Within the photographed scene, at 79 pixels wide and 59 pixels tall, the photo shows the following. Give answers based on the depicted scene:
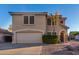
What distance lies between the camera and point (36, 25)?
15.3 m

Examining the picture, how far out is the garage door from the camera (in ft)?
50.2

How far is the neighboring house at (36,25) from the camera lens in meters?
15.2

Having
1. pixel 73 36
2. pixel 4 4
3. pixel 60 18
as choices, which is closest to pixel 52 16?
pixel 60 18

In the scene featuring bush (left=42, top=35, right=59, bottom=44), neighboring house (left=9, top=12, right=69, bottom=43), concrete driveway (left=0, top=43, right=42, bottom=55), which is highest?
neighboring house (left=9, top=12, right=69, bottom=43)

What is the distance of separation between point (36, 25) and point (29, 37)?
0.67 m

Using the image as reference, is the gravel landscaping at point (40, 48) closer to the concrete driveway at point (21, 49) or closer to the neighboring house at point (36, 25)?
the concrete driveway at point (21, 49)

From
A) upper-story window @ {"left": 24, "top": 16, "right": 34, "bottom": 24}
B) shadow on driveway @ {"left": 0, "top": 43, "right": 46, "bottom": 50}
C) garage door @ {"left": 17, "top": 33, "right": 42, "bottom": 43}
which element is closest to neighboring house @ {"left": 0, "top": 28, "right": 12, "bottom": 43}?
shadow on driveway @ {"left": 0, "top": 43, "right": 46, "bottom": 50}

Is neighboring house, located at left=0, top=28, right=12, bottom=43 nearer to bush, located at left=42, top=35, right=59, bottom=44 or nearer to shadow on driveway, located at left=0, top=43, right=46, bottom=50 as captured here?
shadow on driveway, located at left=0, top=43, right=46, bottom=50

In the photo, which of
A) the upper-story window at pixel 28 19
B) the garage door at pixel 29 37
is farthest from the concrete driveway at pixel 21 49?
the upper-story window at pixel 28 19

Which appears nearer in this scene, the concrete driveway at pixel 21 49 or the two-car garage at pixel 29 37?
the concrete driveway at pixel 21 49

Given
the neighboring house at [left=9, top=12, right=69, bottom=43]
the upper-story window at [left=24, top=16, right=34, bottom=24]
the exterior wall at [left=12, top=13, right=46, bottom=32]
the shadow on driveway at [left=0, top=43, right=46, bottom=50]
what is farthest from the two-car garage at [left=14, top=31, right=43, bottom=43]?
the upper-story window at [left=24, top=16, right=34, bottom=24]

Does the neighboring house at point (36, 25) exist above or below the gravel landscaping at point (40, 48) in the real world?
above

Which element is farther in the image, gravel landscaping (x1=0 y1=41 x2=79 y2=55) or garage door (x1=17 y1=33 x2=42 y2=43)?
garage door (x1=17 y1=33 x2=42 y2=43)

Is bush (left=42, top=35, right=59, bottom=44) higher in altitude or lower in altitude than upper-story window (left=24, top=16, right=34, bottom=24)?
lower
